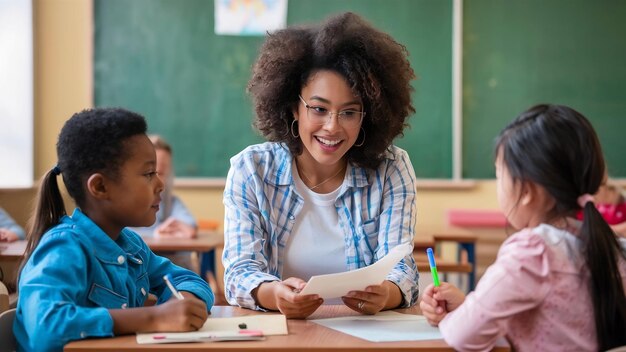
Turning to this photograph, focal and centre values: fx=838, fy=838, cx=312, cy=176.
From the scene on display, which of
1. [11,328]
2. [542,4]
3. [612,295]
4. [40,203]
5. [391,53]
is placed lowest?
[11,328]

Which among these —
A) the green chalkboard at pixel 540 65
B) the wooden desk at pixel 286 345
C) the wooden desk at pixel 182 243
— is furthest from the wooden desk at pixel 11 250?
the green chalkboard at pixel 540 65

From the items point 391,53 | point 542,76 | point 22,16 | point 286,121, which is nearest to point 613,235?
point 391,53

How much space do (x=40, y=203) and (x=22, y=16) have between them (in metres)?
3.91

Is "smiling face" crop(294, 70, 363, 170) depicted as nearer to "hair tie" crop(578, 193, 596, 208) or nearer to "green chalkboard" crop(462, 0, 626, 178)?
"hair tie" crop(578, 193, 596, 208)

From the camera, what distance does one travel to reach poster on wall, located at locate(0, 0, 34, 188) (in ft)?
17.6

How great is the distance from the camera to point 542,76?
5613 mm

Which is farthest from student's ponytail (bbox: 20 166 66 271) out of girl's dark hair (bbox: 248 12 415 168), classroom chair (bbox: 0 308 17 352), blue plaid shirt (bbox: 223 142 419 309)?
girl's dark hair (bbox: 248 12 415 168)

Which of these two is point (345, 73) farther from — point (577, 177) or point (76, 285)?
point (76, 285)

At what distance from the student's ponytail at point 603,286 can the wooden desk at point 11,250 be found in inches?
90.5

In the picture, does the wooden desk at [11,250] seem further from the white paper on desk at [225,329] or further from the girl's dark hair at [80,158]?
the white paper on desk at [225,329]

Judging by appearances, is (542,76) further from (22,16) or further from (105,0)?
(22,16)

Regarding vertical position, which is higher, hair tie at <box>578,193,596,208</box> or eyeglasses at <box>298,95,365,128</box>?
eyeglasses at <box>298,95,365,128</box>

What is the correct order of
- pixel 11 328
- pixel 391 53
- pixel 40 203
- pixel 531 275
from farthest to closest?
pixel 391 53 < pixel 40 203 < pixel 11 328 < pixel 531 275

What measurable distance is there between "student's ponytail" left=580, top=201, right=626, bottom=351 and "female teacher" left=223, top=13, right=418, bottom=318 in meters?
0.66
